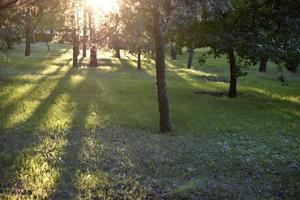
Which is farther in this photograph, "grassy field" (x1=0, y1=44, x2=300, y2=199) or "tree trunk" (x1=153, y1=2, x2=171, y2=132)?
"tree trunk" (x1=153, y1=2, x2=171, y2=132)

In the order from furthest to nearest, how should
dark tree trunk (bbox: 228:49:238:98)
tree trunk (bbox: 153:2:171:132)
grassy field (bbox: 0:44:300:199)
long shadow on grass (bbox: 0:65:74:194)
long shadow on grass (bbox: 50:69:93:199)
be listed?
1. dark tree trunk (bbox: 228:49:238:98)
2. tree trunk (bbox: 153:2:171:132)
3. long shadow on grass (bbox: 0:65:74:194)
4. grassy field (bbox: 0:44:300:199)
5. long shadow on grass (bbox: 50:69:93:199)

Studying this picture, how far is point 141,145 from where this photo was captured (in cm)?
1427

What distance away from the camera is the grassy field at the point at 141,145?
10578 mm

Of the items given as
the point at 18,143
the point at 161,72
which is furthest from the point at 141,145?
the point at 18,143

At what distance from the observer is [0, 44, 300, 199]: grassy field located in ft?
34.7

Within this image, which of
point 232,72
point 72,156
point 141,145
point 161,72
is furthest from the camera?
point 232,72

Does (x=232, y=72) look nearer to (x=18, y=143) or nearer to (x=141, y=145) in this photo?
(x=141, y=145)

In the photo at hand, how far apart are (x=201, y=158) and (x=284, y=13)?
11077mm

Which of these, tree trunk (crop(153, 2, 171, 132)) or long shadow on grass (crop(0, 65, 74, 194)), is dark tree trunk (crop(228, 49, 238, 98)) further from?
long shadow on grass (crop(0, 65, 74, 194))

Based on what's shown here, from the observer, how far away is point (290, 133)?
672 inches

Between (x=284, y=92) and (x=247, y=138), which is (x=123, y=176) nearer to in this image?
(x=247, y=138)

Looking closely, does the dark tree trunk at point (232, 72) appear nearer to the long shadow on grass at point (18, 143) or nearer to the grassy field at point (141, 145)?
the grassy field at point (141, 145)

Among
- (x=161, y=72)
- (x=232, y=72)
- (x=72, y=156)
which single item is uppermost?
(x=161, y=72)

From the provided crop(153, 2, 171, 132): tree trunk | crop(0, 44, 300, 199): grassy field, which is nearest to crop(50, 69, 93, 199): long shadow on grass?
crop(0, 44, 300, 199): grassy field
